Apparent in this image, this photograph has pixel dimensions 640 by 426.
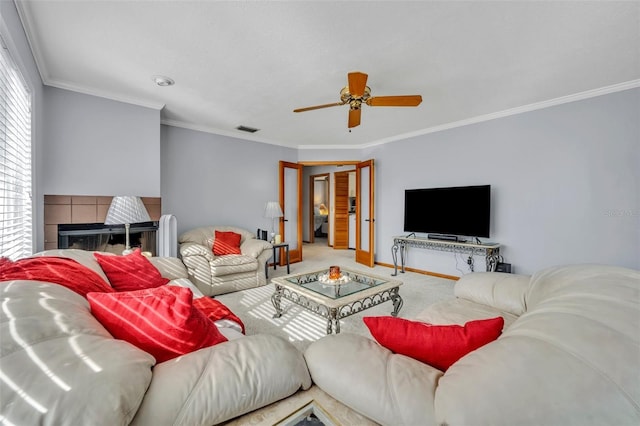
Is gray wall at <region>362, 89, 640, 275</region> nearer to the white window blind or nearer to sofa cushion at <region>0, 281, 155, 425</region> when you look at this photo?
sofa cushion at <region>0, 281, 155, 425</region>

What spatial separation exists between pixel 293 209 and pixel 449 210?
3033mm

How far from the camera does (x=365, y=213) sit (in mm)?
5875

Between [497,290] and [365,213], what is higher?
[365,213]

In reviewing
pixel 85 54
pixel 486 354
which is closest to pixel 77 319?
pixel 486 354

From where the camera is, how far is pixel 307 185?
8.72 meters

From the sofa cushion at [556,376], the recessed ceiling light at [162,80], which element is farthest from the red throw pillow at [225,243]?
the sofa cushion at [556,376]

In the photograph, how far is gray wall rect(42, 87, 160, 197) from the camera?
9.52ft

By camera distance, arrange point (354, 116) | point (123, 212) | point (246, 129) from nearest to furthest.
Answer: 1. point (123, 212)
2. point (354, 116)
3. point (246, 129)

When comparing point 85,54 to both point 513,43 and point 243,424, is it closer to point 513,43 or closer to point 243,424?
point 243,424

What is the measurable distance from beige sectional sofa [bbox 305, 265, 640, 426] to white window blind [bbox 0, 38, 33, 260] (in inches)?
88.3

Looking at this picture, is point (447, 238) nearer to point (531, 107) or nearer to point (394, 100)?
point (531, 107)

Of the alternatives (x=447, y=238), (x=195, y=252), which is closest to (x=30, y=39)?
(x=195, y=252)

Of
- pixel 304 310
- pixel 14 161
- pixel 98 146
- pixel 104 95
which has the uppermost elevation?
pixel 104 95

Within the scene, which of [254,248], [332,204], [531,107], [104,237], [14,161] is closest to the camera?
[14,161]
